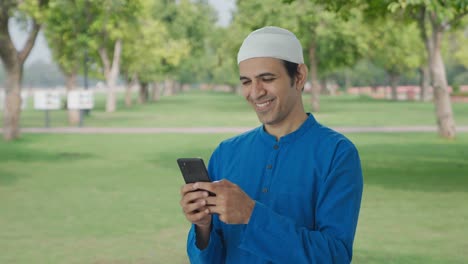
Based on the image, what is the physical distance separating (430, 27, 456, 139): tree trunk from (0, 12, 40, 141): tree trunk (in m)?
12.7

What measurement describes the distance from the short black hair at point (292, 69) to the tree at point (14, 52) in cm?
2277

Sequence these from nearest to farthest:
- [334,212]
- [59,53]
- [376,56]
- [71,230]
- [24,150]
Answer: [334,212] → [71,230] → [24,150] → [59,53] → [376,56]

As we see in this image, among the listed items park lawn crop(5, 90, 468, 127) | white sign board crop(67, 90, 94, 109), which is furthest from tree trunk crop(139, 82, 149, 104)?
white sign board crop(67, 90, 94, 109)

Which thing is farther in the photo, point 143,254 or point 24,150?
point 24,150

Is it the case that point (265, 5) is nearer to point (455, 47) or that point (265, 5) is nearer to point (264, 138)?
point (264, 138)

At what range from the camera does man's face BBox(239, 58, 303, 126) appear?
111 inches

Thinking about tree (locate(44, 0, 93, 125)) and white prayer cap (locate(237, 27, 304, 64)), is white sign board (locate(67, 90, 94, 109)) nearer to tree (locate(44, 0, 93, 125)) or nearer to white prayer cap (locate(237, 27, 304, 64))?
tree (locate(44, 0, 93, 125))

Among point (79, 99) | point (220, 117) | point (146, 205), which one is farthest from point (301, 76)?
point (220, 117)

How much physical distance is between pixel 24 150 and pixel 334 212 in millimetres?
20331

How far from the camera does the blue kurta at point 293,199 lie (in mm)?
2629

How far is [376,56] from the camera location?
253ft

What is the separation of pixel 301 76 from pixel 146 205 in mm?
9489

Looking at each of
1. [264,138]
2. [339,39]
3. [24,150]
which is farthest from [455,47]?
[264,138]

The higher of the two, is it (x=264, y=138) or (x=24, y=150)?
(x=264, y=138)
